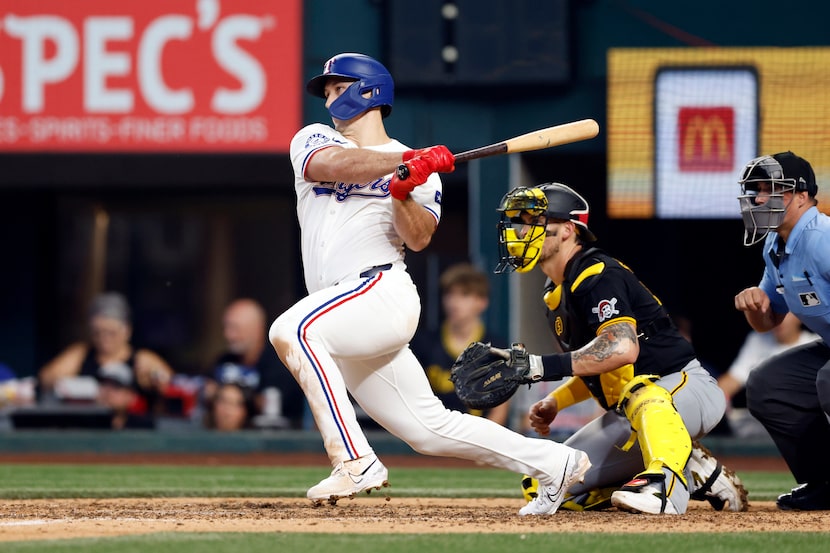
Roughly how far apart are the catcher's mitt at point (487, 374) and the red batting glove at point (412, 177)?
678mm

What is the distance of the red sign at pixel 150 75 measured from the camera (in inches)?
413

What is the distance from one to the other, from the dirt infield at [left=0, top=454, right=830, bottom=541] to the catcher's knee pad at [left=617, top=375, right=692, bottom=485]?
0.64 feet

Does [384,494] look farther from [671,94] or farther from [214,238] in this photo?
[214,238]

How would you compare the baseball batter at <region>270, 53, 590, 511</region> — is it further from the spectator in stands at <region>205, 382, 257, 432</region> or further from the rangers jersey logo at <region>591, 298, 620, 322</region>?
the spectator in stands at <region>205, 382, 257, 432</region>

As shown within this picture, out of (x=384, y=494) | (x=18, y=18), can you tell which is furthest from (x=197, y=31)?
(x=384, y=494)

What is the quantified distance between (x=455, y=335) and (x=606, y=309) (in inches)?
202

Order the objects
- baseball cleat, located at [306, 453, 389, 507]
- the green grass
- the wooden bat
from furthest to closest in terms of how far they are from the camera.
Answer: the wooden bat < baseball cleat, located at [306, 453, 389, 507] < the green grass

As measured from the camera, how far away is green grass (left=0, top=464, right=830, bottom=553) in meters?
3.89

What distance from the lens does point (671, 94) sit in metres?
9.90

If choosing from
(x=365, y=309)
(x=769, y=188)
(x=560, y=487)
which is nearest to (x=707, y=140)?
(x=769, y=188)

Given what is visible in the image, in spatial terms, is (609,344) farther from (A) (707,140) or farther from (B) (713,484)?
(A) (707,140)

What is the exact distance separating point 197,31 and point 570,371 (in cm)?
647

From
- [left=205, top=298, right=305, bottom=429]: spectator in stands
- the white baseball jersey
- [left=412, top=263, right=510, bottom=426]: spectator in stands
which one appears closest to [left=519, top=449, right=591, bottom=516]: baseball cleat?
the white baseball jersey

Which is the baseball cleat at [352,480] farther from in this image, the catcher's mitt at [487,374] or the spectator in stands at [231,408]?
the spectator in stands at [231,408]
